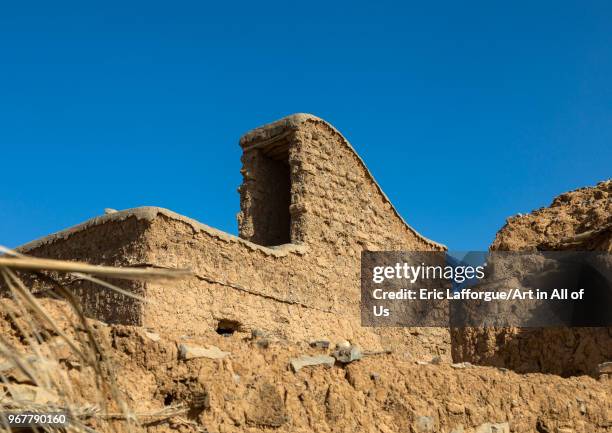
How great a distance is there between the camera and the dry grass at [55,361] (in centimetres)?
249

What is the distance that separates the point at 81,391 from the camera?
5.20 meters

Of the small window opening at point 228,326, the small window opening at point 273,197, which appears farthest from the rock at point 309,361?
the small window opening at point 273,197

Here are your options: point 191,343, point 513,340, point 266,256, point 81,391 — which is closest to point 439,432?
point 191,343

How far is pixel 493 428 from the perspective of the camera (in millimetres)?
7148

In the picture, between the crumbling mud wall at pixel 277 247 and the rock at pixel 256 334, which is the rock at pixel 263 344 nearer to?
the rock at pixel 256 334

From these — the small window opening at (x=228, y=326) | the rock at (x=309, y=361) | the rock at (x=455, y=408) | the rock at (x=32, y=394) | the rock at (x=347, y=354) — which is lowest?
the rock at (x=455, y=408)

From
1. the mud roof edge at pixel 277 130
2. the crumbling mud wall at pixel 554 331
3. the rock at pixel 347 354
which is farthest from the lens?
the mud roof edge at pixel 277 130

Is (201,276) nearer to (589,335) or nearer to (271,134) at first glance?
(271,134)

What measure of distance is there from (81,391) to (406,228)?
9397mm

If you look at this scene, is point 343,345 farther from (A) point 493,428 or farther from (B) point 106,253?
(B) point 106,253

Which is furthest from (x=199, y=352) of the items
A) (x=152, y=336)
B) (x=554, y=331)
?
(x=554, y=331)

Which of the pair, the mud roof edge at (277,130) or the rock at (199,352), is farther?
the mud roof edge at (277,130)

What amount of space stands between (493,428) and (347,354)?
4.71 ft
